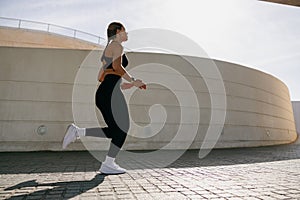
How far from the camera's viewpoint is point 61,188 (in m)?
2.29

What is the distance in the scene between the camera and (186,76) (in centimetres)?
782

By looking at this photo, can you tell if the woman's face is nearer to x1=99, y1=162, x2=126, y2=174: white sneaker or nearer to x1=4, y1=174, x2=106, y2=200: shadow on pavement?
x1=99, y1=162, x2=126, y2=174: white sneaker

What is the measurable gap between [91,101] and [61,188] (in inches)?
193

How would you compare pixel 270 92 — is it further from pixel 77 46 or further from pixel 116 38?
pixel 77 46

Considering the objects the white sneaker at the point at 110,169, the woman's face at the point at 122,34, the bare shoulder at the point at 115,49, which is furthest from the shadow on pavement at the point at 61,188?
the woman's face at the point at 122,34

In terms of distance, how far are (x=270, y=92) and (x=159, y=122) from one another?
240 inches

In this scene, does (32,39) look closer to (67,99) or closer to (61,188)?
(67,99)

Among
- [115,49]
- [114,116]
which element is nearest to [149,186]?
[114,116]

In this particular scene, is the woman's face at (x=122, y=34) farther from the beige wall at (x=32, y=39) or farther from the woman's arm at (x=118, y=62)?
the beige wall at (x=32, y=39)

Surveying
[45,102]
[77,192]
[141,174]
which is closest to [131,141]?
[45,102]

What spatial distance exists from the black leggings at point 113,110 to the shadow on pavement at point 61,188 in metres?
0.56

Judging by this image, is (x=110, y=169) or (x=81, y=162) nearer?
(x=110, y=169)

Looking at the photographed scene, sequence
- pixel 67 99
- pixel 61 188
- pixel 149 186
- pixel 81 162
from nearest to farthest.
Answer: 1. pixel 61 188
2. pixel 149 186
3. pixel 81 162
4. pixel 67 99

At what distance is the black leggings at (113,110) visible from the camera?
297 centimetres
